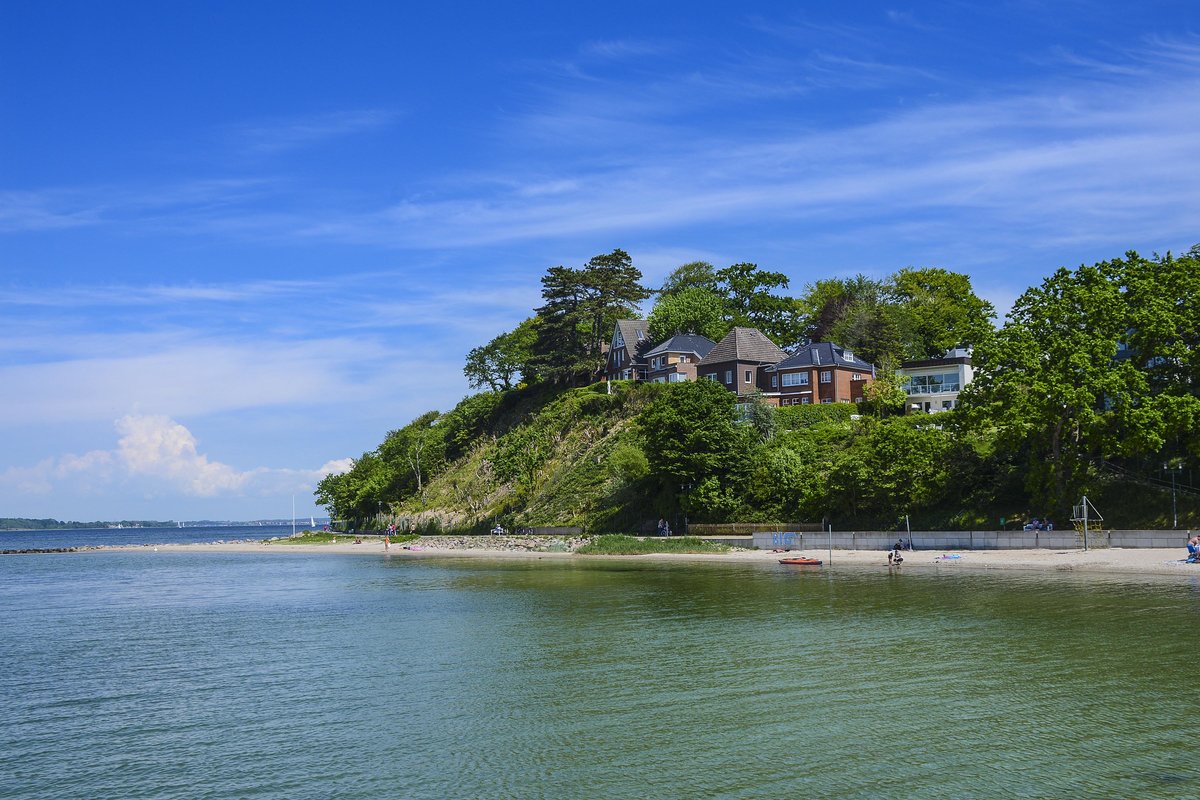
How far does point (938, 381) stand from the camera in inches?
3967

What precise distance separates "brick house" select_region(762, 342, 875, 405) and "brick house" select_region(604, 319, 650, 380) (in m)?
23.8

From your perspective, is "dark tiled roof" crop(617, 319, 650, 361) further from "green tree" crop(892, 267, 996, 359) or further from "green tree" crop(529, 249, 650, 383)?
"green tree" crop(892, 267, 996, 359)

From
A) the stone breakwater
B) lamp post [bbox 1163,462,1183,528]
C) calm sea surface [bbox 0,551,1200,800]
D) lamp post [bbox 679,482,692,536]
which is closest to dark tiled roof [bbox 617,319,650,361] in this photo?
the stone breakwater

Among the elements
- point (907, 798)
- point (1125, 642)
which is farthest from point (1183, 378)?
point (907, 798)

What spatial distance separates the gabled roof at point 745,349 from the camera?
111m

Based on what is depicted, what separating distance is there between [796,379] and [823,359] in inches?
149

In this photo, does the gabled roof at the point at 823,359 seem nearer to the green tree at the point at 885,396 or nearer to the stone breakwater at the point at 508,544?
the green tree at the point at 885,396

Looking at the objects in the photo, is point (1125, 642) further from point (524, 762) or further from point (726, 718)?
point (524, 762)

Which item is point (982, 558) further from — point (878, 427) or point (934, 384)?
point (934, 384)

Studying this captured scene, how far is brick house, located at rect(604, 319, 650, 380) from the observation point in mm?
126250

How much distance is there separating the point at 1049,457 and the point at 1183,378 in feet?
34.2

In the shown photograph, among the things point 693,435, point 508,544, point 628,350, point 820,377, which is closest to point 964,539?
point 693,435

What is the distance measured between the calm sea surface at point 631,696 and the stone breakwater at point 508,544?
40.2 m

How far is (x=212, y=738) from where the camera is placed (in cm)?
2519
